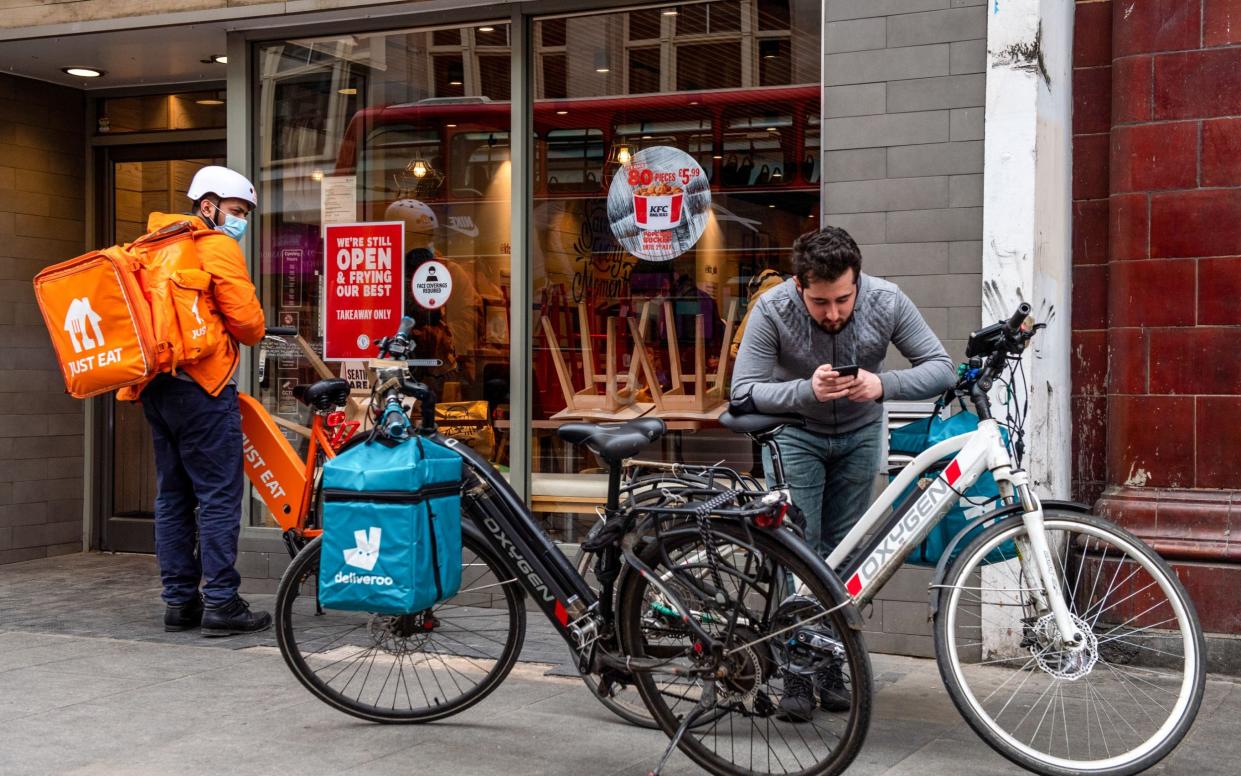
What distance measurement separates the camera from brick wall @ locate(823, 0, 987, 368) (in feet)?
19.8

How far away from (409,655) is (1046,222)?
3315 millimetres

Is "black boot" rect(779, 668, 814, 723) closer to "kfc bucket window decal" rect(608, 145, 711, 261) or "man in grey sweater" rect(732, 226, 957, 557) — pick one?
"man in grey sweater" rect(732, 226, 957, 557)

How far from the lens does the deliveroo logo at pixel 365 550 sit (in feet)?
14.3

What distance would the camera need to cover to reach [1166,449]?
5984 millimetres

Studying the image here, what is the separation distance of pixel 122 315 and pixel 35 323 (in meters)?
3.55

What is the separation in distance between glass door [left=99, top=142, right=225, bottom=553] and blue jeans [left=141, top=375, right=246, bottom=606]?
2805 mm

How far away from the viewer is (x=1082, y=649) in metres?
4.06

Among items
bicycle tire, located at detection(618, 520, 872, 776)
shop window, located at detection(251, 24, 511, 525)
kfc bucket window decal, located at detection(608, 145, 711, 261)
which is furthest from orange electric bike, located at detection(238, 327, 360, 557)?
bicycle tire, located at detection(618, 520, 872, 776)

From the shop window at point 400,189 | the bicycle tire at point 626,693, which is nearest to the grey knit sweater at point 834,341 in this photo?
the bicycle tire at point 626,693

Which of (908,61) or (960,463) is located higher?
(908,61)

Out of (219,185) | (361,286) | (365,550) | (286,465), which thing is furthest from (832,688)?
(361,286)

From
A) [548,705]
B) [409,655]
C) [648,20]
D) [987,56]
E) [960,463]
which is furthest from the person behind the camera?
[648,20]

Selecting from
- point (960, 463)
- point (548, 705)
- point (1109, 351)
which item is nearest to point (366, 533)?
point (548, 705)

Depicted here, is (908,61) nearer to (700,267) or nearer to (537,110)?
(700,267)
